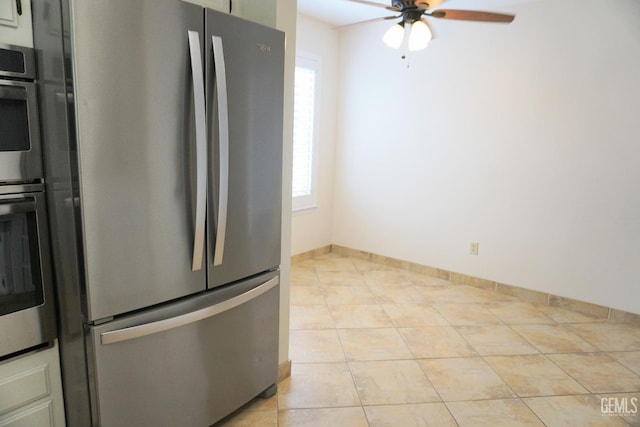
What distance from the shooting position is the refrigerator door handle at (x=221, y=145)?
1.51 meters

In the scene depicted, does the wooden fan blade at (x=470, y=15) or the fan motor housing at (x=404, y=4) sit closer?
the fan motor housing at (x=404, y=4)

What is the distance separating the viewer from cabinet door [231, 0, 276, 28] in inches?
74.5

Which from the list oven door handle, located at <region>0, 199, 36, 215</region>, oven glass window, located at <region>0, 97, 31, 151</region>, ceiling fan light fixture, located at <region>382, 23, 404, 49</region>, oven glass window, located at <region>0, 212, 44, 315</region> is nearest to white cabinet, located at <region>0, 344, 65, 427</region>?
oven glass window, located at <region>0, 212, 44, 315</region>

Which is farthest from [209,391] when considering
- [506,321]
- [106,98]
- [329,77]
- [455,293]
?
[329,77]

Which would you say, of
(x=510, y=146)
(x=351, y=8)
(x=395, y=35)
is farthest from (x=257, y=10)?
(x=510, y=146)

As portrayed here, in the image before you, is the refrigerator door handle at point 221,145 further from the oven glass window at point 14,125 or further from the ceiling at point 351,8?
the ceiling at point 351,8

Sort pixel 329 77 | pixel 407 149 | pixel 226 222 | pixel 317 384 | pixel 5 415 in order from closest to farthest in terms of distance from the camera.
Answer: pixel 5 415, pixel 226 222, pixel 317 384, pixel 407 149, pixel 329 77

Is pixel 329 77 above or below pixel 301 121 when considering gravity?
above

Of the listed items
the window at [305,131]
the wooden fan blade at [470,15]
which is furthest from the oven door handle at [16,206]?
the window at [305,131]

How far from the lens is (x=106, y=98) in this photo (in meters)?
1.26

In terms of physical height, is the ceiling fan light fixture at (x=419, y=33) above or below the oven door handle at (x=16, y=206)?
above

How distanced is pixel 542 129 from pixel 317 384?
2.67 metres

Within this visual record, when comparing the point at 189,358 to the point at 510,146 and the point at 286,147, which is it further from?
the point at 510,146

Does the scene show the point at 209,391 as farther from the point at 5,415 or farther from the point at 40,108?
the point at 40,108
